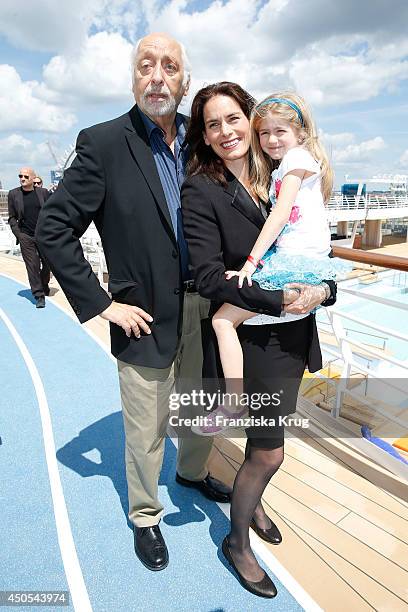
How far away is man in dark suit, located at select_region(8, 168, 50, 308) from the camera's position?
21.0 feet

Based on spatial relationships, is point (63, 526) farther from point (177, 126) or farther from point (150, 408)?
point (177, 126)

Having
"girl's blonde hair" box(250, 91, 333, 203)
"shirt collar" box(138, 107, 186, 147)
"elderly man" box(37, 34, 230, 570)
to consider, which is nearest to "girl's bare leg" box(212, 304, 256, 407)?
"elderly man" box(37, 34, 230, 570)

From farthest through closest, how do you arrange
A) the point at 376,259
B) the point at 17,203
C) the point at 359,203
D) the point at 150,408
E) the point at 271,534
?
1. the point at 359,203
2. the point at 17,203
3. the point at 376,259
4. the point at 271,534
5. the point at 150,408

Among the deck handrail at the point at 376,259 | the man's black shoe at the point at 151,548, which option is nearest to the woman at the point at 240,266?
the man's black shoe at the point at 151,548

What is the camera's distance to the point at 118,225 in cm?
171

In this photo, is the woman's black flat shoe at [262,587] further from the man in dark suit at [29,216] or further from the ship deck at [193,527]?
the man in dark suit at [29,216]

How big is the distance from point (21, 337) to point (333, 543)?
172 inches

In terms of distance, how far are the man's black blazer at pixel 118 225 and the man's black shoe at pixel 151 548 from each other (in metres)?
0.87

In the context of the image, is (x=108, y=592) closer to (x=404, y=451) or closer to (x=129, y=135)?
(x=129, y=135)

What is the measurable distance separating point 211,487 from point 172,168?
1758 mm

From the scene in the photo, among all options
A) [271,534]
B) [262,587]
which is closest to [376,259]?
[271,534]

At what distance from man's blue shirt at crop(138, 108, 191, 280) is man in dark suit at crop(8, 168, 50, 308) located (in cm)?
510

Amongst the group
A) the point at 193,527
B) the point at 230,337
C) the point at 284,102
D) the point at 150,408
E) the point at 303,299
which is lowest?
the point at 193,527

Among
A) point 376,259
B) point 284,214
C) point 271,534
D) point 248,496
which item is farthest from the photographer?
point 376,259
